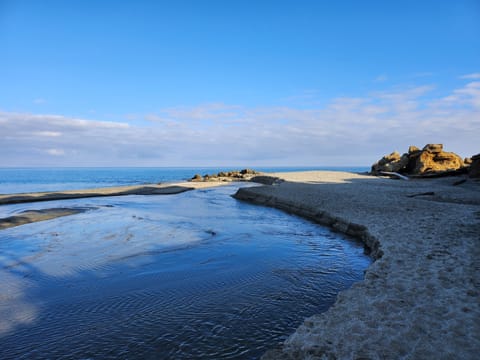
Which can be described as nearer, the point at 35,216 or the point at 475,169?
the point at 35,216

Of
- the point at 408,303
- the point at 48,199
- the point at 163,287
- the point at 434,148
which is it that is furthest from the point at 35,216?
the point at 434,148

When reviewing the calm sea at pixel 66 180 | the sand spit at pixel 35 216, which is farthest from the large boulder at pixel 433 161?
the calm sea at pixel 66 180

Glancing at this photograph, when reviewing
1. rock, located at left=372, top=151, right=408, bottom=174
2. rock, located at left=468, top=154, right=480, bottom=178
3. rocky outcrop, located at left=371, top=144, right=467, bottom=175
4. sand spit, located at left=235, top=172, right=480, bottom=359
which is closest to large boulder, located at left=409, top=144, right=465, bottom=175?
rocky outcrop, located at left=371, top=144, right=467, bottom=175

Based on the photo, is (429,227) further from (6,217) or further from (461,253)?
(6,217)

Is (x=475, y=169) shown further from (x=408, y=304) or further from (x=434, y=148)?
(x=408, y=304)

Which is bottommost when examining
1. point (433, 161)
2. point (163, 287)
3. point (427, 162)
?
point (163, 287)

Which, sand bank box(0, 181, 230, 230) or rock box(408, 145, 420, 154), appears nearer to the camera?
sand bank box(0, 181, 230, 230)

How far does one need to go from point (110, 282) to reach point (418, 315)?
5323mm

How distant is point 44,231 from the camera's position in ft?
33.3

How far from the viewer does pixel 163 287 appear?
5574 millimetres

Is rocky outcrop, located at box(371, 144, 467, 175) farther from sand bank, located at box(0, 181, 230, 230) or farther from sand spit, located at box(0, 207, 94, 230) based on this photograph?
sand spit, located at box(0, 207, 94, 230)

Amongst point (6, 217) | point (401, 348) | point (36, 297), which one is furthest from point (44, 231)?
point (401, 348)

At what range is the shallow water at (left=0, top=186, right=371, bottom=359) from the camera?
12.5 feet

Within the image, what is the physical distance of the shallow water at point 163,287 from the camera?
12.5ft
